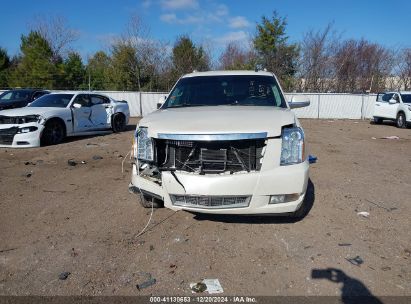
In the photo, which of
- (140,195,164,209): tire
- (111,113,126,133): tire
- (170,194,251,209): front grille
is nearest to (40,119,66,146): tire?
(111,113,126,133): tire

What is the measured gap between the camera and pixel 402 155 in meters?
9.67

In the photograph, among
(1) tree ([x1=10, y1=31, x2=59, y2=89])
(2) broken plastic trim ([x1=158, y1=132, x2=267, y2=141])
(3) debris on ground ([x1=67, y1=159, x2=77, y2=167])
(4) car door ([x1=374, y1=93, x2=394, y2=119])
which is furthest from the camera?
(1) tree ([x1=10, y1=31, x2=59, y2=89])

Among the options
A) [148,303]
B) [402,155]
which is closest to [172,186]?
[148,303]

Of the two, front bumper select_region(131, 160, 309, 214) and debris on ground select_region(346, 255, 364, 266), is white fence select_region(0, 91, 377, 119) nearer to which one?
front bumper select_region(131, 160, 309, 214)

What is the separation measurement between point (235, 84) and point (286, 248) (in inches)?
104

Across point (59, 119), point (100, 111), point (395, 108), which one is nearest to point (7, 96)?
point (100, 111)

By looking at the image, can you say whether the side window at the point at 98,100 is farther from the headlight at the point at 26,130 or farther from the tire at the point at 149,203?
the tire at the point at 149,203

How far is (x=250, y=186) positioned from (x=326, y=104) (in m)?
22.3

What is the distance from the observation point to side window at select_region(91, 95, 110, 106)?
12.6m

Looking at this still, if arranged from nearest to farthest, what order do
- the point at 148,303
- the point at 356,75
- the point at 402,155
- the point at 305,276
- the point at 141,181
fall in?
the point at 148,303 < the point at 305,276 < the point at 141,181 < the point at 402,155 < the point at 356,75

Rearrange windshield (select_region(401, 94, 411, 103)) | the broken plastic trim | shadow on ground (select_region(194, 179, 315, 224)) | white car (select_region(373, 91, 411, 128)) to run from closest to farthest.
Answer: the broken plastic trim → shadow on ground (select_region(194, 179, 315, 224)) → white car (select_region(373, 91, 411, 128)) → windshield (select_region(401, 94, 411, 103))

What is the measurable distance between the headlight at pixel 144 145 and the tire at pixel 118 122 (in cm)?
949

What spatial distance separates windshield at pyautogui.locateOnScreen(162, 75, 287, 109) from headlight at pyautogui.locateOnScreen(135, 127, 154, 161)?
3.90 ft

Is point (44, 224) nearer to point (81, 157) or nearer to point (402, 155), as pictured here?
point (81, 157)
